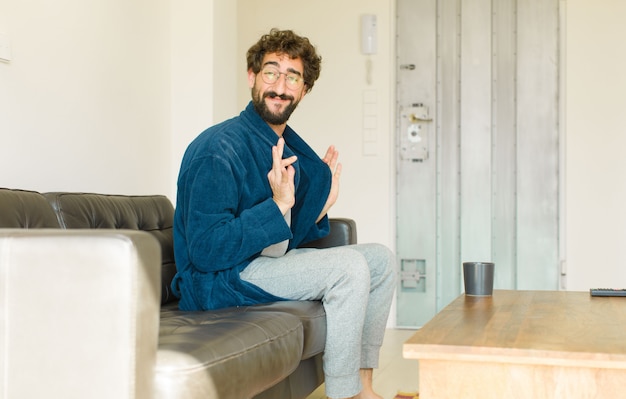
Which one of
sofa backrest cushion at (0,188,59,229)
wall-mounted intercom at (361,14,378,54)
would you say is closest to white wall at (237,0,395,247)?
wall-mounted intercom at (361,14,378,54)

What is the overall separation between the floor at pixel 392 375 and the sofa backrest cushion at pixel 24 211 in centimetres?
130

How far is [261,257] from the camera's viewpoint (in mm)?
2527

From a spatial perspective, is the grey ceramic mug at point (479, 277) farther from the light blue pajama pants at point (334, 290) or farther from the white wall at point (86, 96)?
the white wall at point (86, 96)

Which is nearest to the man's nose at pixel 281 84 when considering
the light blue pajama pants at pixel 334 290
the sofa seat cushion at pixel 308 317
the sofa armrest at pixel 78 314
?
the light blue pajama pants at pixel 334 290

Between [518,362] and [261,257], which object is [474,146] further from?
[518,362]

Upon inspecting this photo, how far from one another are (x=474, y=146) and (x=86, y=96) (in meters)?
2.64

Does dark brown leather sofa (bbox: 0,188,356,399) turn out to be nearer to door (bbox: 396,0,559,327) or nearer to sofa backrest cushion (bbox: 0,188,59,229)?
sofa backrest cushion (bbox: 0,188,59,229)

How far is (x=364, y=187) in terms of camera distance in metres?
5.03

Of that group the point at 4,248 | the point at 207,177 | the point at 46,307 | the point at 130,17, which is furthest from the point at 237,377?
the point at 130,17

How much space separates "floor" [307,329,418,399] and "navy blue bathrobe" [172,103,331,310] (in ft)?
2.72

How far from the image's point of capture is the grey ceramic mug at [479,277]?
249 cm

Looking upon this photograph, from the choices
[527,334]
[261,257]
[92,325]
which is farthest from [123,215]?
[527,334]

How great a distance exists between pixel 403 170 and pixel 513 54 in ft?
3.32

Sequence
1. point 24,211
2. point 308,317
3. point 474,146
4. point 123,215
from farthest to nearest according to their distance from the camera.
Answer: point 474,146
point 123,215
point 308,317
point 24,211
